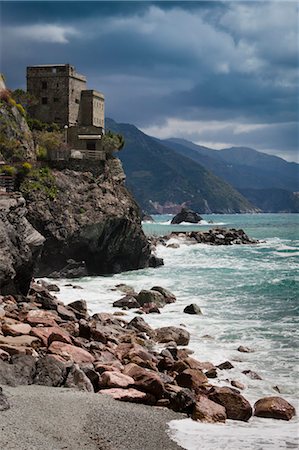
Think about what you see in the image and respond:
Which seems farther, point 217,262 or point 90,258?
point 217,262

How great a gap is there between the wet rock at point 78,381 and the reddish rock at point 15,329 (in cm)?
426

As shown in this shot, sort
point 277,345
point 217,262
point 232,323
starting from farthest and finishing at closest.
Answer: point 217,262
point 232,323
point 277,345

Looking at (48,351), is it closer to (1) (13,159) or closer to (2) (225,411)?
(2) (225,411)

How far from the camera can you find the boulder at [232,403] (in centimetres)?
1492

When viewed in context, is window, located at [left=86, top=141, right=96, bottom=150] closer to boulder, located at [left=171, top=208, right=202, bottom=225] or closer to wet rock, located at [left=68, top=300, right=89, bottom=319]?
Result: wet rock, located at [left=68, top=300, right=89, bottom=319]

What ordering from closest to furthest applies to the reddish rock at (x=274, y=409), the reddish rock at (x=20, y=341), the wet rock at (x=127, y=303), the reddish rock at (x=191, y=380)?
the reddish rock at (x=274, y=409) → the reddish rock at (x=191, y=380) → the reddish rock at (x=20, y=341) → the wet rock at (x=127, y=303)

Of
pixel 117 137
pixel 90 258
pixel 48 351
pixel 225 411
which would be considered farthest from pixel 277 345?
pixel 117 137

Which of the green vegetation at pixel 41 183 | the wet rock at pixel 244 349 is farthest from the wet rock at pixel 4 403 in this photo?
the green vegetation at pixel 41 183

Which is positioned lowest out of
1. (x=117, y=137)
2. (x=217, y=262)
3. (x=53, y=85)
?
(x=217, y=262)

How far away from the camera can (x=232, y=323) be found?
27078mm

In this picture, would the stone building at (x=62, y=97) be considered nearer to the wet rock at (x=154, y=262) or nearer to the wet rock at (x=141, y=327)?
the wet rock at (x=154, y=262)

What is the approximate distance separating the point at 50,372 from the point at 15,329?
4560 mm

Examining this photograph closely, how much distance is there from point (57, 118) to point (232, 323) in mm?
42291

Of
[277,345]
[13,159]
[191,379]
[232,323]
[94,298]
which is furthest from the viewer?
[13,159]
